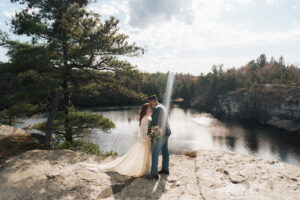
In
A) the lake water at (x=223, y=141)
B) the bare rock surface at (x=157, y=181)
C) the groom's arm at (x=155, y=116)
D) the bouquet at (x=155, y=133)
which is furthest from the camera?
the lake water at (x=223, y=141)

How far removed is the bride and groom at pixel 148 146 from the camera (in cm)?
406

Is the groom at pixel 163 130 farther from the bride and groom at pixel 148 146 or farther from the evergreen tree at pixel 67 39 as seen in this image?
the evergreen tree at pixel 67 39

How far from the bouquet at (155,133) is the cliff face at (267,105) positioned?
46579 millimetres

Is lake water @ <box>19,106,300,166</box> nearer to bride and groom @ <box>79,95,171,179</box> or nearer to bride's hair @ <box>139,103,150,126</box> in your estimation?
bride and groom @ <box>79,95,171,179</box>

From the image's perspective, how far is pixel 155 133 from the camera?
157 inches

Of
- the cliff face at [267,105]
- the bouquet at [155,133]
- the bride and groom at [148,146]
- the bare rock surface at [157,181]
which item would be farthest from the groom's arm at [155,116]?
the cliff face at [267,105]

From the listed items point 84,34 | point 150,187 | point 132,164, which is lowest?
point 150,187

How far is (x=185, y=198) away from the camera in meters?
3.25

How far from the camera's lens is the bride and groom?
4.06 m

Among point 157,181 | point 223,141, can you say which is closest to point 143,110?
point 157,181

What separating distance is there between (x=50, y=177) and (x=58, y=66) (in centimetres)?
476

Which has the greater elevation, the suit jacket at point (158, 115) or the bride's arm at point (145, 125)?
the suit jacket at point (158, 115)

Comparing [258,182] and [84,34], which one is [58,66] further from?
[258,182]

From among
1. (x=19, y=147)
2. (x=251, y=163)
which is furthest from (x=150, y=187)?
(x=19, y=147)
